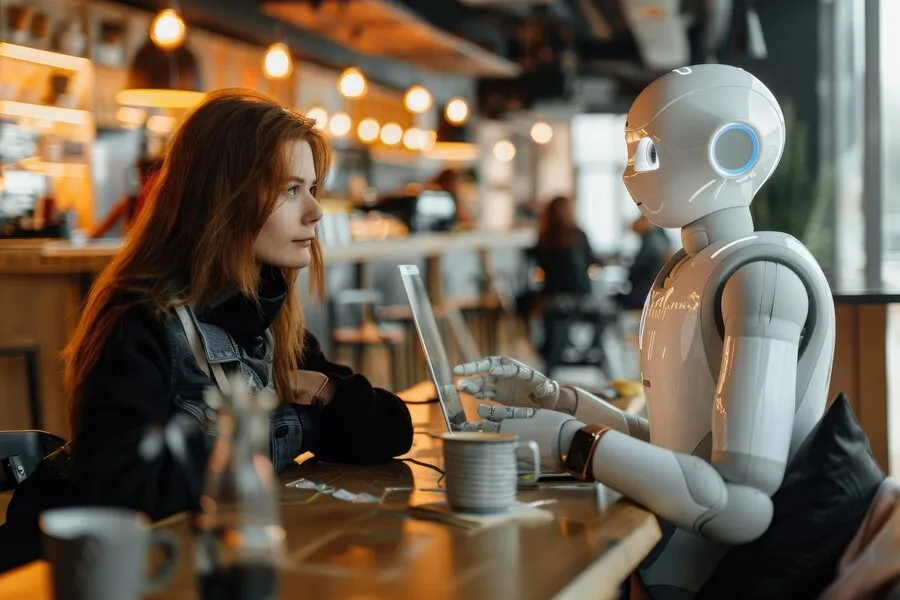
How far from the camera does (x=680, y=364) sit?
1.79 meters

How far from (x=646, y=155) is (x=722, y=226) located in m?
0.17

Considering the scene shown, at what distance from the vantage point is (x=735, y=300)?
1.69 meters

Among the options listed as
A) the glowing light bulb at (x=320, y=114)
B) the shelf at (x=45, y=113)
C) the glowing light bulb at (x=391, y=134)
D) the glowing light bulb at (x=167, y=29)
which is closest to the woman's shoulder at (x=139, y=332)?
the glowing light bulb at (x=167, y=29)

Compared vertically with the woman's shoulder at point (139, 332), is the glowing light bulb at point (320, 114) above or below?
above

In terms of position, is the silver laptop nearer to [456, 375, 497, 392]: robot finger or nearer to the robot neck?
[456, 375, 497, 392]: robot finger

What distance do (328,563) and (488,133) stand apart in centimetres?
1680

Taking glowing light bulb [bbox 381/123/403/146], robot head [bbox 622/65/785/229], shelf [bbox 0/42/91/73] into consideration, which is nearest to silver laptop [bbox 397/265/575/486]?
robot head [bbox 622/65/785/229]

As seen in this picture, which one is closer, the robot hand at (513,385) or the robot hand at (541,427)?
the robot hand at (541,427)

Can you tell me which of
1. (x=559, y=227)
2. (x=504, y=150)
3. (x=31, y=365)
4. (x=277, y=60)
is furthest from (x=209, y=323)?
(x=504, y=150)

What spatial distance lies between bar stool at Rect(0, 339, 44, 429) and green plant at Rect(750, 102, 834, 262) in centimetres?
490

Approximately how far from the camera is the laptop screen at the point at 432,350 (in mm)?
1938

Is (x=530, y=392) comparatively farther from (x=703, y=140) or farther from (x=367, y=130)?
(x=367, y=130)

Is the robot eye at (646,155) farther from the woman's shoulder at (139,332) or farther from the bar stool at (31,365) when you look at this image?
the bar stool at (31,365)

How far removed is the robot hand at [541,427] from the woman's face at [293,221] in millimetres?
477
